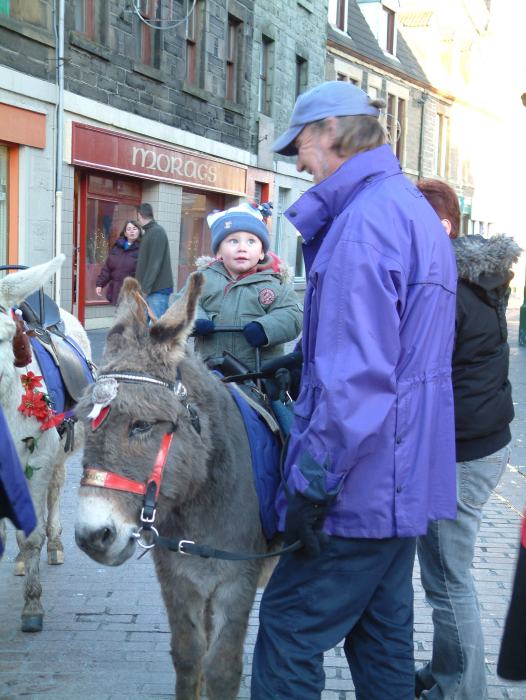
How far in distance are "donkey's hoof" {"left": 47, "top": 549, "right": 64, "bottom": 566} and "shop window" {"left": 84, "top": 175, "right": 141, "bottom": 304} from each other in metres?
11.4

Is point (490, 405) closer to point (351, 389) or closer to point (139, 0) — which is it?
point (351, 389)

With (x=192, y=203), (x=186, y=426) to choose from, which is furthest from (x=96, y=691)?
(x=192, y=203)

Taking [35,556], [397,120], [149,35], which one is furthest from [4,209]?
[397,120]

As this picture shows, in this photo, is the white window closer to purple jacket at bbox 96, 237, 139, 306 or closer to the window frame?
the window frame

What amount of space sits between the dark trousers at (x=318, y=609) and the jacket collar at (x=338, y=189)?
998 millimetres

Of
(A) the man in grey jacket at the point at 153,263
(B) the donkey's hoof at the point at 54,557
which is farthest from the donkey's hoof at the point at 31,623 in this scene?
(A) the man in grey jacket at the point at 153,263

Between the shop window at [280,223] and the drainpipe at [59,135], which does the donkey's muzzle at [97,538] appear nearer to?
the drainpipe at [59,135]

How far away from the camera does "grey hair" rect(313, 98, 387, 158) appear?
2.72 metres

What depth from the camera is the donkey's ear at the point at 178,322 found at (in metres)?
2.72

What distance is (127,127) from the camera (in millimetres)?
16859

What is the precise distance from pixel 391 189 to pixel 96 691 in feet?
8.41

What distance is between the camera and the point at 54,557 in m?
5.36

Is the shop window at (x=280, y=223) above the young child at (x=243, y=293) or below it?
above

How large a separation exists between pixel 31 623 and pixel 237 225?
88.9 inches
